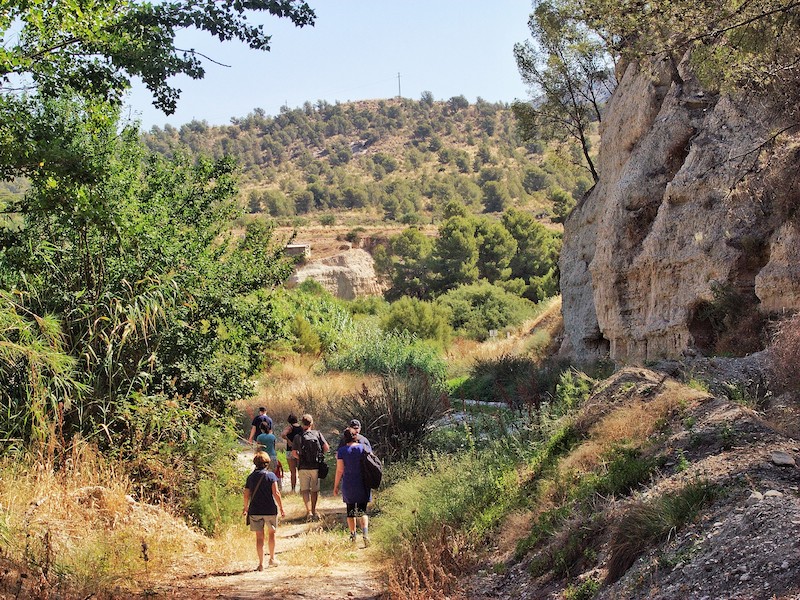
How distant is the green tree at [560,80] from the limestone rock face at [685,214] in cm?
637

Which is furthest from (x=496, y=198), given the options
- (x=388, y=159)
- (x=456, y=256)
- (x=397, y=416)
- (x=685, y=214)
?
(x=397, y=416)

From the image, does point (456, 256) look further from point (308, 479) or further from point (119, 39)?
point (119, 39)

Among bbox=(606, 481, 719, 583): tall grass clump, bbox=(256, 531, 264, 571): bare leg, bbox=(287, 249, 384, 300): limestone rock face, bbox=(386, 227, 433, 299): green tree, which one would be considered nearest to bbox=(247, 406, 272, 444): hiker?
bbox=(256, 531, 264, 571): bare leg

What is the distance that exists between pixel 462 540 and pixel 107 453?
4.30m

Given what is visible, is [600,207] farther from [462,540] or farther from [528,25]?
[462,540]

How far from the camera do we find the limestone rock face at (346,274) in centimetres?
5878

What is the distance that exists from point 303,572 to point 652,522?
4257 mm

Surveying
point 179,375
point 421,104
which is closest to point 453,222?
point 179,375

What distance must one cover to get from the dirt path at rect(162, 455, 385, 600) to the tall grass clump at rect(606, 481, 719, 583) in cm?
273

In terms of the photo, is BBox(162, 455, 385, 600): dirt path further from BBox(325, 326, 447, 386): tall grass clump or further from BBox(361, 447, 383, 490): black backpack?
BBox(325, 326, 447, 386): tall grass clump

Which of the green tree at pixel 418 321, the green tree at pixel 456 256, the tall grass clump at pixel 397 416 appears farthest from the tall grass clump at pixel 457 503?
the green tree at pixel 456 256

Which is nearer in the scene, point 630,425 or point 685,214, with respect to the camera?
point 630,425

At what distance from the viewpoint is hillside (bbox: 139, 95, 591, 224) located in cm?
8569

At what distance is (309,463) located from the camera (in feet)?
39.3
